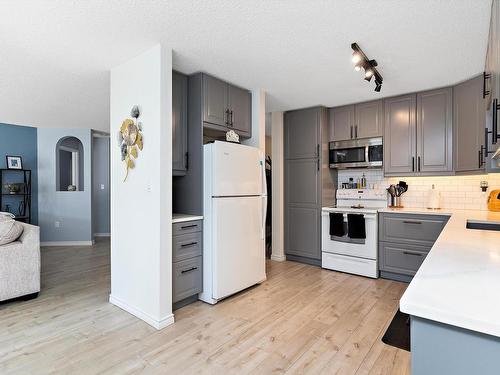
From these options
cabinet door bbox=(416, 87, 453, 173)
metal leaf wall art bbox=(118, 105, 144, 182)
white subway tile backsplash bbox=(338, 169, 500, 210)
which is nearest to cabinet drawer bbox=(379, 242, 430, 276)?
white subway tile backsplash bbox=(338, 169, 500, 210)

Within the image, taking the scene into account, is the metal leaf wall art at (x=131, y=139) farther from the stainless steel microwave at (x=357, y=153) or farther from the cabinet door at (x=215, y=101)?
the stainless steel microwave at (x=357, y=153)

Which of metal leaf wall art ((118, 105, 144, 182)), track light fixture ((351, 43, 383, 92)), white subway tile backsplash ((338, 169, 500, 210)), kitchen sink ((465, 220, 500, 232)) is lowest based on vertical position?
kitchen sink ((465, 220, 500, 232))

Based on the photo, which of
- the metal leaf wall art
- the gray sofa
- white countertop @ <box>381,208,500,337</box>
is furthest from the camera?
the gray sofa

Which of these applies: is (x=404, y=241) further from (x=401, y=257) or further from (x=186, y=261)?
(x=186, y=261)

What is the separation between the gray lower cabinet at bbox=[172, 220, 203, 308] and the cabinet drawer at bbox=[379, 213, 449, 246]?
2341mm

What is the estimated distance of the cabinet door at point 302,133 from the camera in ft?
14.0

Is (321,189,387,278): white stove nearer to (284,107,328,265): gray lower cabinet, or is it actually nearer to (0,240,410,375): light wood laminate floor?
(284,107,328,265): gray lower cabinet

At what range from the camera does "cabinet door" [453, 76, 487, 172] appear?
304cm

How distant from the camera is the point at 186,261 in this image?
9.15ft

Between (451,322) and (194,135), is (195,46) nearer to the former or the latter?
(194,135)

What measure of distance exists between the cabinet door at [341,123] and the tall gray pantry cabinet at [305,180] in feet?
0.30

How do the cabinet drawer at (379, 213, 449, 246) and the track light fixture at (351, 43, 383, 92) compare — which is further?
the cabinet drawer at (379, 213, 449, 246)

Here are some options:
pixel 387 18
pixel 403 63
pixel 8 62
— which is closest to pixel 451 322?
pixel 387 18

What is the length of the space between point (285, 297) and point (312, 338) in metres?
0.83
